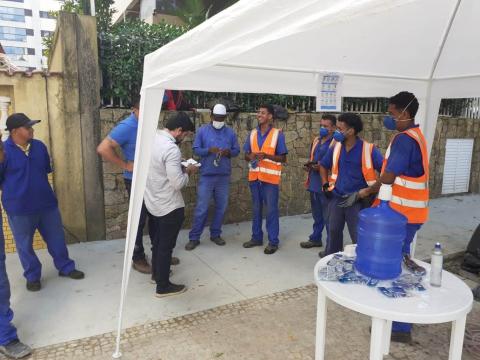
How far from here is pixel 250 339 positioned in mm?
3074

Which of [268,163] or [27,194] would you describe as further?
[268,163]

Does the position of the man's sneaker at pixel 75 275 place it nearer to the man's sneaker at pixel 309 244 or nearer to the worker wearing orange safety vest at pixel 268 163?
the worker wearing orange safety vest at pixel 268 163

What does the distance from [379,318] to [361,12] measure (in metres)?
1.53

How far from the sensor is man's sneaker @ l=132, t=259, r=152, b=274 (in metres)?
4.26

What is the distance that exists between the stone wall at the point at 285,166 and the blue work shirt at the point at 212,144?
2.47 feet

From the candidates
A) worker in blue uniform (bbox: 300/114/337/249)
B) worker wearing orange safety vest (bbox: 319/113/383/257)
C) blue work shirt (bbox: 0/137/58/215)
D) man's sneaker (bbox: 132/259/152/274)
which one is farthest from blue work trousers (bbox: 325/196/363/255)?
blue work shirt (bbox: 0/137/58/215)

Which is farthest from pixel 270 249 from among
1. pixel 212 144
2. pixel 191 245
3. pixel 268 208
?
pixel 212 144

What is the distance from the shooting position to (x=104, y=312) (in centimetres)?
346

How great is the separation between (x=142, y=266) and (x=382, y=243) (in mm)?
2868

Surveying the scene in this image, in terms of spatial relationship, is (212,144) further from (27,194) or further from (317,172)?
(27,194)

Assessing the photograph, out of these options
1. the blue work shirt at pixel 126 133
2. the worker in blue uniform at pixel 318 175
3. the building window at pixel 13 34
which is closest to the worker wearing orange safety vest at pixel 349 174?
the worker in blue uniform at pixel 318 175

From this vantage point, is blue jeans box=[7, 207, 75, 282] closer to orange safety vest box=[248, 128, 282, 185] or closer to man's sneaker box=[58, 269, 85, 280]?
man's sneaker box=[58, 269, 85, 280]

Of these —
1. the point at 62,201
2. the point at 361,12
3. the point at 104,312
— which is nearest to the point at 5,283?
the point at 104,312

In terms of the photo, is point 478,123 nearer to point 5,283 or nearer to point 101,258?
point 101,258
